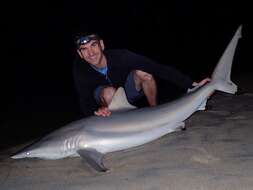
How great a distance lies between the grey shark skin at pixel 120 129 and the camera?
3725mm

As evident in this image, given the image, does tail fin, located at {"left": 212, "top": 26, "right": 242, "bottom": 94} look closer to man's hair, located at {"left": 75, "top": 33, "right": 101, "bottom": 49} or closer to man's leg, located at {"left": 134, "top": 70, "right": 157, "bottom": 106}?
man's leg, located at {"left": 134, "top": 70, "right": 157, "bottom": 106}

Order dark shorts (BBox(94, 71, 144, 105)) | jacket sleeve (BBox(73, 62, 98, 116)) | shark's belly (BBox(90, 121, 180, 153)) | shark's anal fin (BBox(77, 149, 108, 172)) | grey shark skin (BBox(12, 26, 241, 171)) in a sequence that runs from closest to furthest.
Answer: shark's anal fin (BBox(77, 149, 108, 172)) → grey shark skin (BBox(12, 26, 241, 171)) → shark's belly (BBox(90, 121, 180, 153)) → jacket sleeve (BBox(73, 62, 98, 116)) → dark shorts (BBox(94, 71, 144, 105))

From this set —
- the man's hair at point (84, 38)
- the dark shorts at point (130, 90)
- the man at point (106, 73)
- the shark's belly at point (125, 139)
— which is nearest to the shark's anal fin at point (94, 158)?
the shark's belly at point (125, 139)

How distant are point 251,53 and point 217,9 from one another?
10100 millimetres

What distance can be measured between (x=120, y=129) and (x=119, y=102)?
0.36 m

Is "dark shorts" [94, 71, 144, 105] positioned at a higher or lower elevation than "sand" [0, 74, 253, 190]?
higher

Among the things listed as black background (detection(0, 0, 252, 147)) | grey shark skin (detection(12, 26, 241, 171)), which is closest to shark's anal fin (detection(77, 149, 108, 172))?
grey shark skin (detection(12, 26, 241, 171))

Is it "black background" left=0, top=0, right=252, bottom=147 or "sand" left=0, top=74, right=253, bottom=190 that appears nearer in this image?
"sand" left=0, top=74, right=253, bottom=190

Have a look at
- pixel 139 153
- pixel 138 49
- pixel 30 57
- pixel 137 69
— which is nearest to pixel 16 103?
pixel 137 69

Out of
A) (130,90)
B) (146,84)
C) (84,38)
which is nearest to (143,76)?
(146,84)

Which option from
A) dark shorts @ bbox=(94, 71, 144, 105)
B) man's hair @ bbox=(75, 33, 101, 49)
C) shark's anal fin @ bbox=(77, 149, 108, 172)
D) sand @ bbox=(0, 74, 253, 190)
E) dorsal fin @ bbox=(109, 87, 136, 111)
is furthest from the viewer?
dark shorts @ bbox=(94, 71, 144, 105)

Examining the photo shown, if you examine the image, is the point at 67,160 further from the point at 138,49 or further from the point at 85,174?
the point at 138,49

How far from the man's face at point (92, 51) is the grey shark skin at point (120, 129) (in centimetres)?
52

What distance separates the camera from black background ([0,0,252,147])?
746cm
